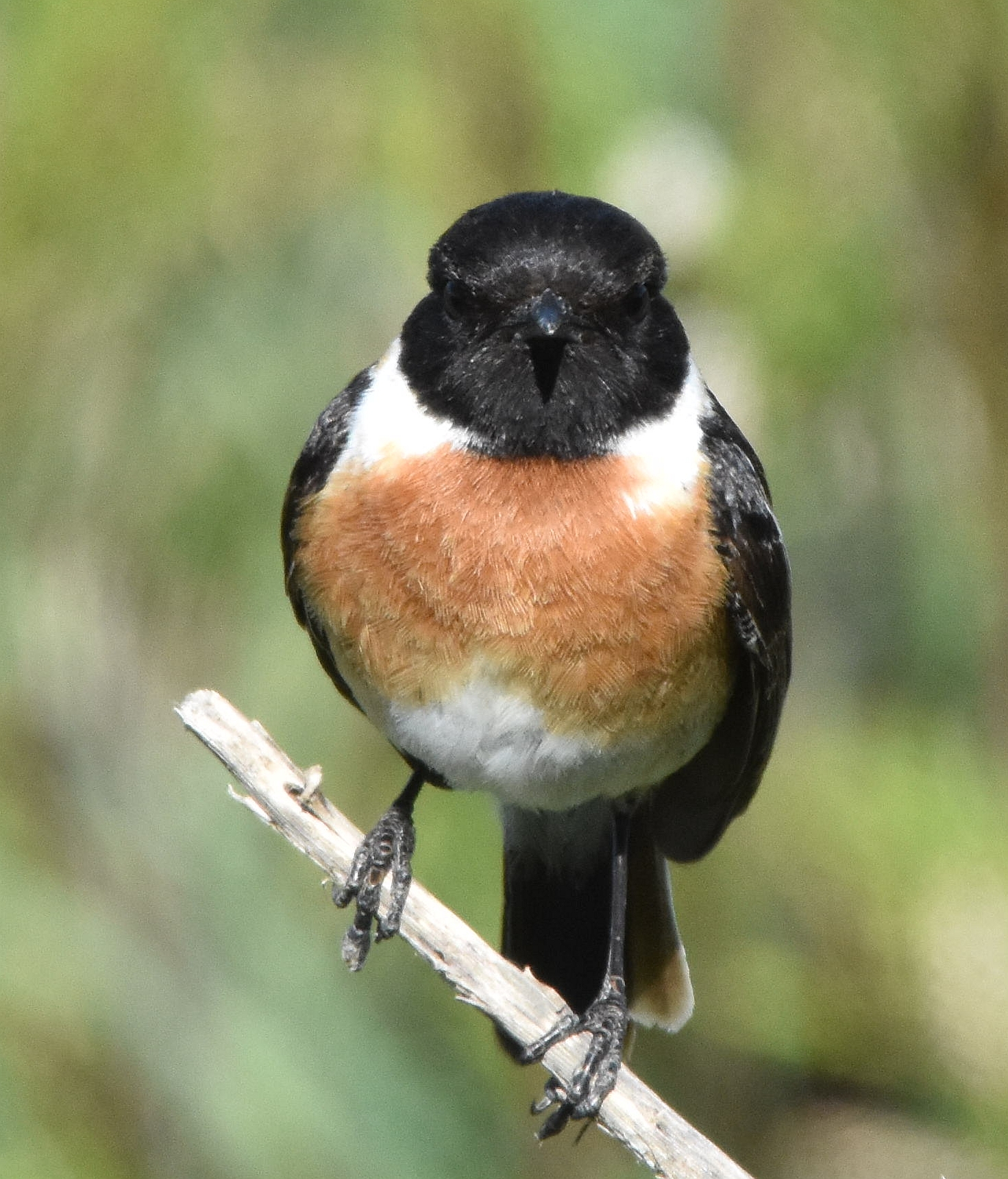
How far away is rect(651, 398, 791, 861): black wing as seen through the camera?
3871 millimetres

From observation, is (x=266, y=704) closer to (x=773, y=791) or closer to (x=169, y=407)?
(x=169, y=407)

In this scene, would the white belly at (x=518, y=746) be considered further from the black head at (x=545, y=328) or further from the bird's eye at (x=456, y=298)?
the bird's eye at (x=456, y=298)

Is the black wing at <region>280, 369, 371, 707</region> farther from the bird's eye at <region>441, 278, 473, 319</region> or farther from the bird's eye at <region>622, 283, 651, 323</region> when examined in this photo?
the bird's eye at <region>622, 283, 651, 323</region>

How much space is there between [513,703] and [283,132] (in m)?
1.46

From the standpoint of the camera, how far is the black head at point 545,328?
3.67 metres

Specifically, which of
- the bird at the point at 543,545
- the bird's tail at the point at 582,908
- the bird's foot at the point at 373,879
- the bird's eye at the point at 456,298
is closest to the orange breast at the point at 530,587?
the bird at the point at 543,545

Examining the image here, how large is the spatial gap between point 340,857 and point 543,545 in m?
0.77

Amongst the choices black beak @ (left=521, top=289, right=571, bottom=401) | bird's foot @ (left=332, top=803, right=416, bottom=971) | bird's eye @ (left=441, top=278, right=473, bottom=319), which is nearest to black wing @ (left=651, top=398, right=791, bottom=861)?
black beak @ (left=521, top=289, right=571, bottom=401)

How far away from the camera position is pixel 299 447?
437cm

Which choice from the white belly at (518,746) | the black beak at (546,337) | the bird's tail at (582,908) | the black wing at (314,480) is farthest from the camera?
the bird's tail at (582,908)

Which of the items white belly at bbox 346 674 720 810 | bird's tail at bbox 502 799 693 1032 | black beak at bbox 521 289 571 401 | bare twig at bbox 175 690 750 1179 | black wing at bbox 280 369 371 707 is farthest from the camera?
bird's tail at bbox 502 799 693 1032

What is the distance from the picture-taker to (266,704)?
4.34 meters

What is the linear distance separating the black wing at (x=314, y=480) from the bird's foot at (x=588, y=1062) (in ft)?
3.08

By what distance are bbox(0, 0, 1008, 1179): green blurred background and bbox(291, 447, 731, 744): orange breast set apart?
1.68ft
